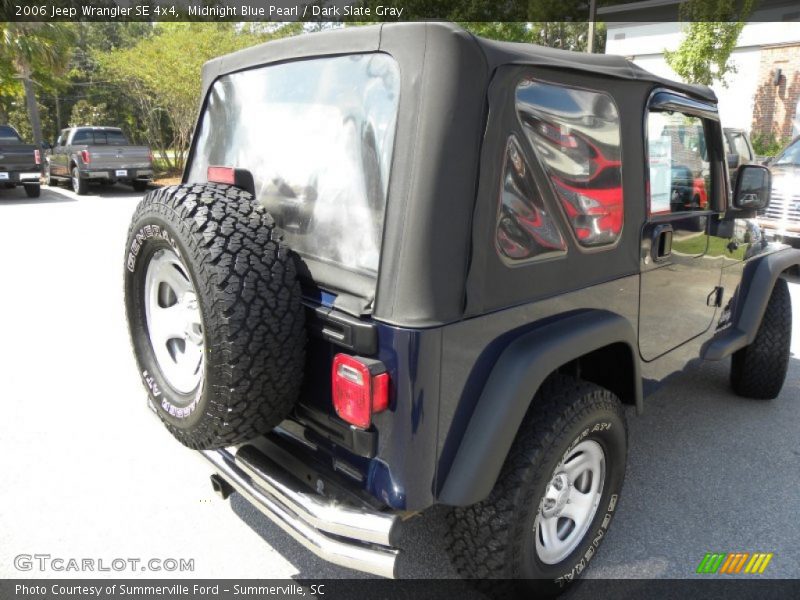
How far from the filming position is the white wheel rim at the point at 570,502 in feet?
7.57

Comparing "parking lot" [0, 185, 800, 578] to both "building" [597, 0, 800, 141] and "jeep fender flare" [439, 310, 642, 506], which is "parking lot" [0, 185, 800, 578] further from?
"building" [597, 0, 800, 141]

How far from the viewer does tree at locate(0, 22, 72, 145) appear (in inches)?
718


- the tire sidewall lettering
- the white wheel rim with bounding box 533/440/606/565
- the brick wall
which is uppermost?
the brick wall

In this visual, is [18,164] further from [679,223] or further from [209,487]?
[679,223]

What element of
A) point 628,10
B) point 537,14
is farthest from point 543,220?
point 628,10

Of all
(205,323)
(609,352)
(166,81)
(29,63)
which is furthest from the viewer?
(166,81)

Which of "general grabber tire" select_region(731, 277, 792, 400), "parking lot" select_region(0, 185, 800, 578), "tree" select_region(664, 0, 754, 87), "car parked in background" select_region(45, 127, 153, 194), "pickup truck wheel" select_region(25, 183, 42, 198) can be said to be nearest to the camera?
"parking lot" select_region(0, 185, 800, 578)

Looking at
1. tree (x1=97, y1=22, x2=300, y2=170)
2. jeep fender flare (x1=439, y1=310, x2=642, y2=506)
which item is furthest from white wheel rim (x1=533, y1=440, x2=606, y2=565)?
tree (x1=97, y1=22, x2=300, y2=170)

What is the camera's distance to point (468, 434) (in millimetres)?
1931

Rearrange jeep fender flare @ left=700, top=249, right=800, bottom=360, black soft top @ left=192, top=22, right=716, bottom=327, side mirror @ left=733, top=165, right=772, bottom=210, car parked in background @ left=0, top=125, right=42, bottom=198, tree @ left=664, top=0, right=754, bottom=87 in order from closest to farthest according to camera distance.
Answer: black soft top @ left=192, top=22, right=716, bottom=327 < side mirror @ left=733, top=165, right=772, bottom=210 < jeep fender flare @ left=700, top=249, right=800, bottom=360 < car parked in background @ left=0, top=125, right=42, bottom=198 < tree @ left=664, top=0, right=754, bottom=87

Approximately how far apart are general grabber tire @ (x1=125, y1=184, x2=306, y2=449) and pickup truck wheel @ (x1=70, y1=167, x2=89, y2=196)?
15937mm

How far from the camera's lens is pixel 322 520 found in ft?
6.27

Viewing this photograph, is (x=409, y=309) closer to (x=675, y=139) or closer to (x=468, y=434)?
(x=468, y=434)

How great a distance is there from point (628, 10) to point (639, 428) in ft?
83.4
